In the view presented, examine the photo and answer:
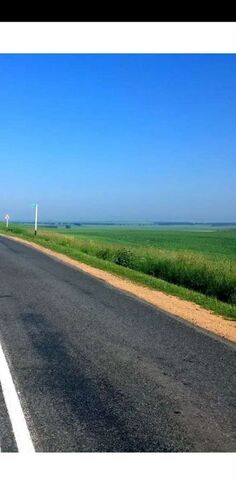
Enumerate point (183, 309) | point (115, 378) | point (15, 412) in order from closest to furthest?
point (15, 412) < point (115, 378) < point (183, 309)

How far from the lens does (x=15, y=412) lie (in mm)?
4617

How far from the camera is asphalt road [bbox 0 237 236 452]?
13.6 ft

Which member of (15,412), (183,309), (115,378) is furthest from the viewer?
(183,309)

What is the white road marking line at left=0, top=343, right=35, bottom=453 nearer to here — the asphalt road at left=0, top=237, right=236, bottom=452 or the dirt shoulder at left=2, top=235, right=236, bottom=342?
the asphalt road at left=0, top=237, right=236, bottom=452

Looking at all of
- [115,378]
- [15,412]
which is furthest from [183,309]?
[15,412]

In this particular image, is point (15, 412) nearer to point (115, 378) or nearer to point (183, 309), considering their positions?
point (115, 378)

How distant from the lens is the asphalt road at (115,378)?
415 cm

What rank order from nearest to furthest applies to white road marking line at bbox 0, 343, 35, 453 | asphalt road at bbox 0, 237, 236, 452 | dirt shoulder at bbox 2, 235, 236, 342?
1. white road marking line at bbox 0, 343, 35, 453
2. asphalt road at bbox 0, 237, 236, 452
3. dirt shoulder at bbox 2, 235, 236, 342

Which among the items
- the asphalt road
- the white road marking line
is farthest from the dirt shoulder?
the white road marking line

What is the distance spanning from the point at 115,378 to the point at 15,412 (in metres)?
1.44

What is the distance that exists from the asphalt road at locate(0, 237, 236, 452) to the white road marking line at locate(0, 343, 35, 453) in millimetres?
58
